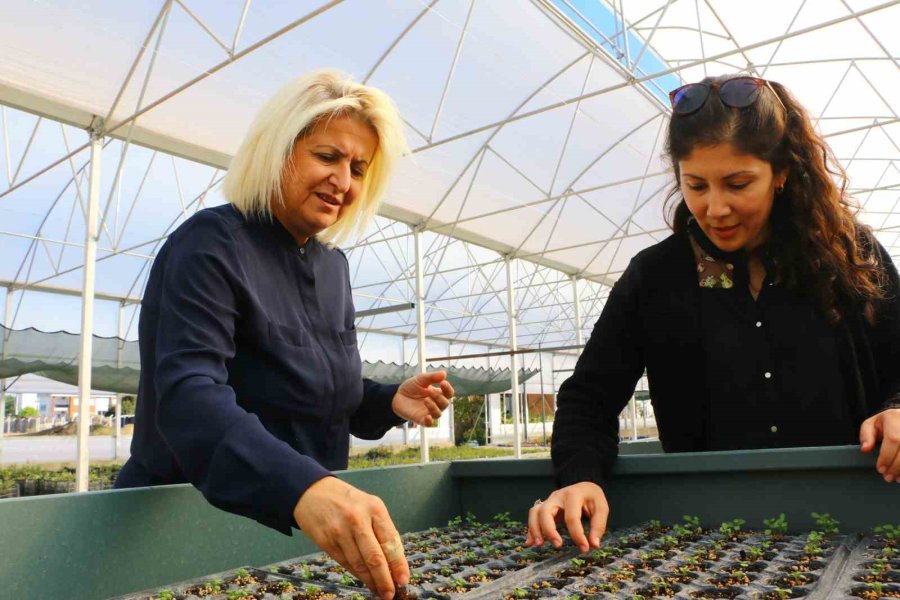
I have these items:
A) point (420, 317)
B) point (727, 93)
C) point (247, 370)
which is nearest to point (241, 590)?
point (247, 370)

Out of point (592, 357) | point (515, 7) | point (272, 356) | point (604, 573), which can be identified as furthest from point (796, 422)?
point (515, 7)

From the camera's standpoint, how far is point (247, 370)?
122 centimetres

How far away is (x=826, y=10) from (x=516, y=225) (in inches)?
216

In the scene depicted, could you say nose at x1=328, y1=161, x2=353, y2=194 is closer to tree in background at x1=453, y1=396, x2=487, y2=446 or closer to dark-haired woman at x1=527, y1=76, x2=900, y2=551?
dark-haired woman at x1=527, y1=76, x2=900, y2=551

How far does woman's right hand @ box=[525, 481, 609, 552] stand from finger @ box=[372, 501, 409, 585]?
0.49 meters

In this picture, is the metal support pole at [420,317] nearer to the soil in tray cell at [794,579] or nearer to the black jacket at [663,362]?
the black jacket at [663,362]

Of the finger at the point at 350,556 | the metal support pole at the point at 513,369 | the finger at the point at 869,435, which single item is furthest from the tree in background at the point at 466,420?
the finger at the point at 350,556

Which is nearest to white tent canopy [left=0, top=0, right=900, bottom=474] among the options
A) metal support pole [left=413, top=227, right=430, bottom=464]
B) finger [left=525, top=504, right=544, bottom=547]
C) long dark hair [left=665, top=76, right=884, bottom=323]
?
metal support pole [left=413, top=227, right=430, bottom=464]

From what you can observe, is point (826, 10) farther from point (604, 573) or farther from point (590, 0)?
point (604, 573)

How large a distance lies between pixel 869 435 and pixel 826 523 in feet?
0.75

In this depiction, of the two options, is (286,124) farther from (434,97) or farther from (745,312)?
(434,97)

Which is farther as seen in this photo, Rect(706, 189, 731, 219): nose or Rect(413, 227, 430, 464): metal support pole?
Rect(413, 227, 430, 464): metal support pole

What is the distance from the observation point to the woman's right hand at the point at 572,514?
48.0 inches

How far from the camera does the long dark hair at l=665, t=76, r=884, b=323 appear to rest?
1.42 meters
